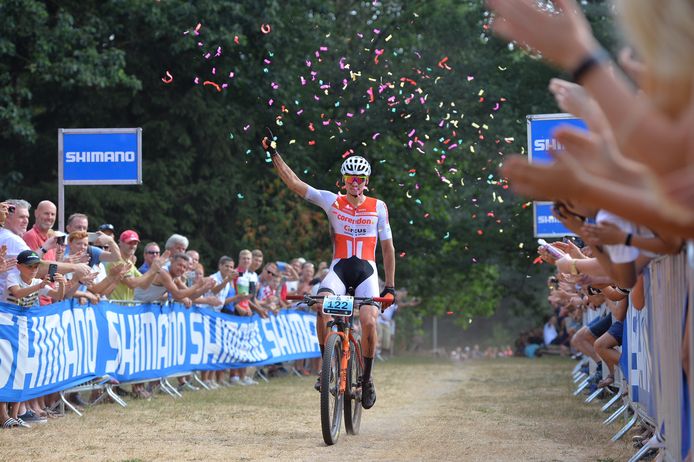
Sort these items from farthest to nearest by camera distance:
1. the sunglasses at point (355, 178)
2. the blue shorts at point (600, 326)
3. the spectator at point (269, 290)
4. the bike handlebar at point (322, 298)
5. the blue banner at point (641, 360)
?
the spectator at point (269, 290)
the blue shorts at point (600, 326)
the sunglasses at point (355, 178)
the bike handlebar at point (322, 298)
the blue banner at point (641, 360)

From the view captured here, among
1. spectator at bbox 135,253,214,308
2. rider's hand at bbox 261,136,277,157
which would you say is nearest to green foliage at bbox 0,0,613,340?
spectator at bbox 135,253,214,308

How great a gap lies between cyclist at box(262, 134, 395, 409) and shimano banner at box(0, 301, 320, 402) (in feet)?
9.72

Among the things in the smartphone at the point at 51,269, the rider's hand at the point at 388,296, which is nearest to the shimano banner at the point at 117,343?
the smartphone at the point at 51,269

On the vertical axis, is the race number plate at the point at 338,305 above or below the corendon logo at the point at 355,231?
below

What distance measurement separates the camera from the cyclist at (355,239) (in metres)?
10.2

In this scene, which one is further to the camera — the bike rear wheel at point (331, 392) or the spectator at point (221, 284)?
the spectator at point (221, 284)

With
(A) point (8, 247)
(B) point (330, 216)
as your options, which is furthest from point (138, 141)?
(B) point (330, 216)

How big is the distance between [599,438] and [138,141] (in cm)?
742

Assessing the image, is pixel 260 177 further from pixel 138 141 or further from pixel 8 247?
pixel 8 247

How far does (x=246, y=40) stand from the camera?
86.6 feet

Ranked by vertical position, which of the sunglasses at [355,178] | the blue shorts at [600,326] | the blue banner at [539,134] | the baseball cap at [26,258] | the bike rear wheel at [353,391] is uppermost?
the blue banner at [539,134]

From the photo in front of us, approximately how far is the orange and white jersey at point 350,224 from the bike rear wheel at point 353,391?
874 millimetres

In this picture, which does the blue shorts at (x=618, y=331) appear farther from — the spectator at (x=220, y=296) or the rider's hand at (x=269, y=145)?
the spectator at (x=220, y=296)

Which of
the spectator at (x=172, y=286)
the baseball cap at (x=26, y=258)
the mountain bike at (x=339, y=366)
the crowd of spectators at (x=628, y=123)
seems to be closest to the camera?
the crowd of spectators at (x=628, y=123)
